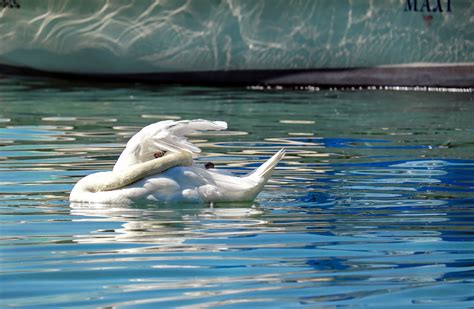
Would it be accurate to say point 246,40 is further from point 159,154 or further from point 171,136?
point 171,136

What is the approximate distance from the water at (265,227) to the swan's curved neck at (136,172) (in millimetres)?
190

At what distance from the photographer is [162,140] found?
903cm

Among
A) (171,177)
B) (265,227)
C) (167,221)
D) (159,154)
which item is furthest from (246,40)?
(265,227)

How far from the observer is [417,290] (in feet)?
20.7

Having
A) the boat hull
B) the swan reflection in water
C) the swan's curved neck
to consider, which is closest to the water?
the swan reflection in water

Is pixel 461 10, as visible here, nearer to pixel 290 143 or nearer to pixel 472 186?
pixel 290 143

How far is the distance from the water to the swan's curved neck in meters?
0.19

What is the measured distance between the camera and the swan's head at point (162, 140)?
352 inches

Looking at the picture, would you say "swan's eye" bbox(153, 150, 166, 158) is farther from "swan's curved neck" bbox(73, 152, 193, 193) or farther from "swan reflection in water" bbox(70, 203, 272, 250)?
"swan reflection in water" bbox(70, 203, 272, 250)

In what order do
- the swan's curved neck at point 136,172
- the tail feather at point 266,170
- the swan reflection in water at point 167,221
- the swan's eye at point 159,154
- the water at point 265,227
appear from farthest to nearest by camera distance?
the swan's eye at point 159,154, the tail feather at point 266,170, the swan's curved neck at point 136,172, the swan reflection in water at point 167,221, the water at point 265,227

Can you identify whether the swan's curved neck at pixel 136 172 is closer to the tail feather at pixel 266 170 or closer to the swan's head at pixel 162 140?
the swan's head at pixel 162 140

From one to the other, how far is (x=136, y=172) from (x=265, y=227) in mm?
1165

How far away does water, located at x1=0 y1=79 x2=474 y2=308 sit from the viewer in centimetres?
632

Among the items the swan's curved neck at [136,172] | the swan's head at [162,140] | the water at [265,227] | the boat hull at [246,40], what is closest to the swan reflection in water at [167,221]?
the water at [265,227]
